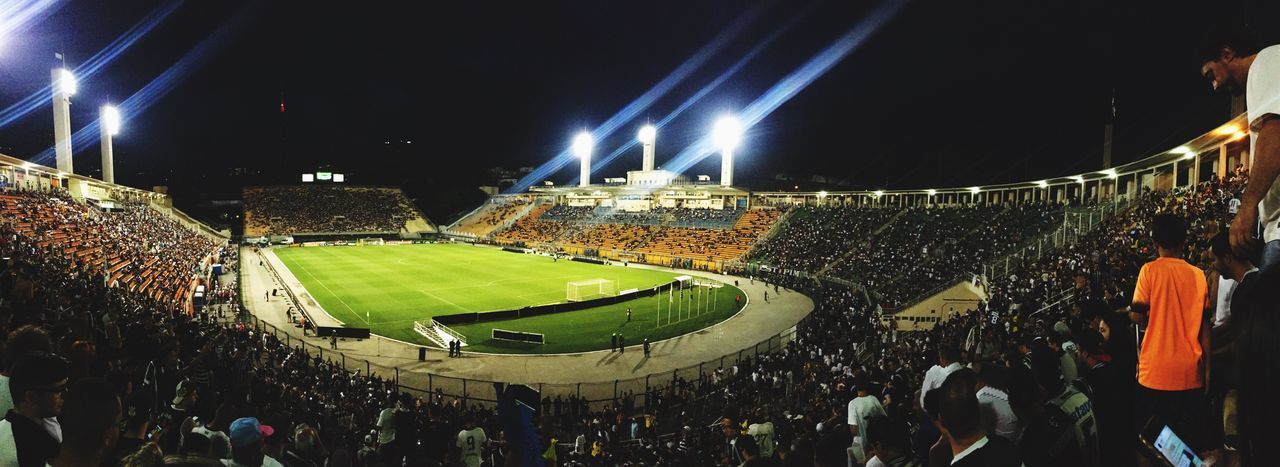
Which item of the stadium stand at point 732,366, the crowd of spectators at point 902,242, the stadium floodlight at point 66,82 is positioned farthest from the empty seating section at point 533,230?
the stadium floodlight at point 66,82

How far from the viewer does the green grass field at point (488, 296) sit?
27.4 m

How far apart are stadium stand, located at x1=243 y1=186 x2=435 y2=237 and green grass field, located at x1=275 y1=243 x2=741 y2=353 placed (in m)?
30.4

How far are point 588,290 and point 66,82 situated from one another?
4970cm

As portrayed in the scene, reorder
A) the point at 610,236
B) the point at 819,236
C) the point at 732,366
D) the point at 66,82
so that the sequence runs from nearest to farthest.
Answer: the point at 732,366 < the point at 66,82 < the point at 819,236 < the point at 610,236

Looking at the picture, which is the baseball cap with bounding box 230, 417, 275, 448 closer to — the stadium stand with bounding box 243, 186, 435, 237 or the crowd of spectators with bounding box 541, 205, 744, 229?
the crowd of spectators with bounding box 541, 205, 744, 229

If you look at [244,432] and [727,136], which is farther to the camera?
[727,136]

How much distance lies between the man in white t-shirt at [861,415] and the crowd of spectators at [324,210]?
94.2 metres

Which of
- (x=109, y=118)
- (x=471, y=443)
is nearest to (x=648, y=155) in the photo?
(x=109, y=118)

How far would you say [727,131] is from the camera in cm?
7200

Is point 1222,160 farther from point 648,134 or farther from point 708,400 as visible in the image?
point 648,134

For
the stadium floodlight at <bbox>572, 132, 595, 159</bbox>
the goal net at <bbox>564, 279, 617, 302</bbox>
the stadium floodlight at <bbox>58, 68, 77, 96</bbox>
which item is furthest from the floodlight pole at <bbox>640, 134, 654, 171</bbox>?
the stadium floodlight at <bbox>58, 68, 77, 96</bbox>

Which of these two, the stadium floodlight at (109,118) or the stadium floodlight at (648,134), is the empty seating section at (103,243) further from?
the stadium floodlight at (648,134)

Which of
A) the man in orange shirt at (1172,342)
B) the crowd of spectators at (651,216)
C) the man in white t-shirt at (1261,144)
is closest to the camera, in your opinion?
the man in white t-shirt at (1261,144)

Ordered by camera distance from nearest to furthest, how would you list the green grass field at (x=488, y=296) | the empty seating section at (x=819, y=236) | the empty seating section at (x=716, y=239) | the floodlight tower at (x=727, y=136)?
the green grass field at (x=488, y=296)
the empty seating section at (x=819, y=236)
the empty seating section at (x=716, y=239)
the floodlight tower at (x=727, y=136)
